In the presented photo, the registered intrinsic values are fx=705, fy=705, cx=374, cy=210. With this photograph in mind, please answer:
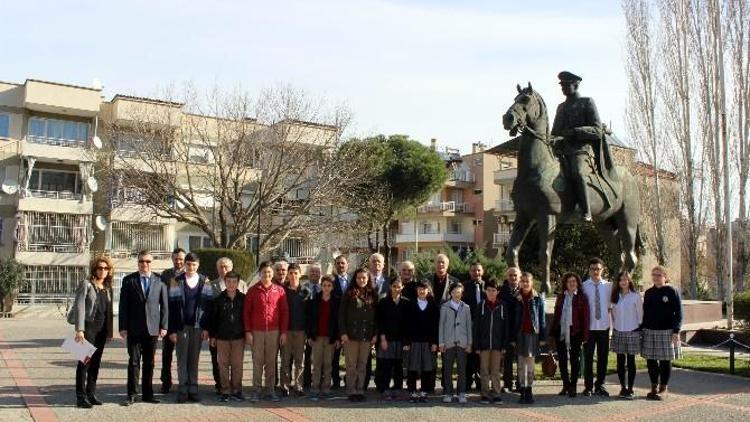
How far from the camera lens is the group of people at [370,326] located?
8656 mm

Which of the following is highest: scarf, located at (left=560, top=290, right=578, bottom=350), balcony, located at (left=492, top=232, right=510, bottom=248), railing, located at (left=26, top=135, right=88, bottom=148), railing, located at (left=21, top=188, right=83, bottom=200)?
railing, located at (left=26, top=135, right=88, bottom=148)

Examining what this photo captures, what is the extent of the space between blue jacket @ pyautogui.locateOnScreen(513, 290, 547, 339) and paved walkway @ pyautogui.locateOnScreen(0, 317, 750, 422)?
896 mm

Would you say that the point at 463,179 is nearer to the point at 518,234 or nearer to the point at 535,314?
the point at 518,234

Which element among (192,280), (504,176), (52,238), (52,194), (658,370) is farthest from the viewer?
(504,176)

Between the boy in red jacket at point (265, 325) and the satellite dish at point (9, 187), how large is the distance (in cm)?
3169

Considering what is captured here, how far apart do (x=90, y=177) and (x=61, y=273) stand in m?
5.23

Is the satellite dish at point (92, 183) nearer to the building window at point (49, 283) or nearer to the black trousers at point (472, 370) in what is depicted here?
the building window at point (49, 283)

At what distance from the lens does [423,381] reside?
30.1 ft

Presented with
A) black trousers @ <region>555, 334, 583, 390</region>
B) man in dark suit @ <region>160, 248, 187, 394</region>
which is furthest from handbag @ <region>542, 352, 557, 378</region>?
man in dark suit @ <region>160, 248, 187, 394</region>

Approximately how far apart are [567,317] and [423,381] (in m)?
2.16

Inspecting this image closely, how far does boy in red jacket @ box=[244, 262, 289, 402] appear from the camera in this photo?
29.5 ft

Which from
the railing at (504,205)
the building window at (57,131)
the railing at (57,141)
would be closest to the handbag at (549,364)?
the railing at (57,141)

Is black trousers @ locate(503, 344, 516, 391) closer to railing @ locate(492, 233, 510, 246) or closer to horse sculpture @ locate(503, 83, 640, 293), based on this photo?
horse sculpture @ locate(503, 83, 640, 293)

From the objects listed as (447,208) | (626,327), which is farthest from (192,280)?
(447,208)
